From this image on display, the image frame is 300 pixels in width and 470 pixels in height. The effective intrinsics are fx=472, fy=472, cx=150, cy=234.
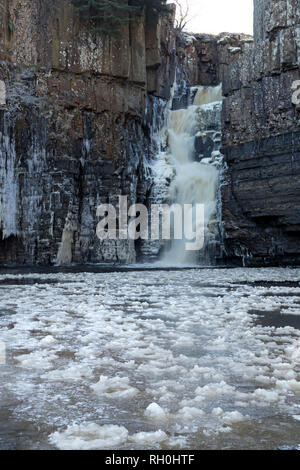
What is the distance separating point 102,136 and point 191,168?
4.83m

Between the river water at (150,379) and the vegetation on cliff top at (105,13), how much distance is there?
18.2m

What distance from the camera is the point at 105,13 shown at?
68.3 ft

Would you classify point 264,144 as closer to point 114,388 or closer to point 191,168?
point 191,168

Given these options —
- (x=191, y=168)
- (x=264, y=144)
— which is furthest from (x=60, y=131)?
(x=264, y=144)

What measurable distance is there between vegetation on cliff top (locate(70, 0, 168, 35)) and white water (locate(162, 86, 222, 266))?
A: 5679mm

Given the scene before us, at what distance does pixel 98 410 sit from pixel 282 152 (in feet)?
56.2

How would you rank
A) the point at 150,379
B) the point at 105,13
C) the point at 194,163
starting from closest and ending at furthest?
1. the point at 150,379
2. the point at 105,13
3. the point at 194,163

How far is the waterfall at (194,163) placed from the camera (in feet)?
71.5

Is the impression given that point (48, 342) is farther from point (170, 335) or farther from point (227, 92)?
point (227, 92)

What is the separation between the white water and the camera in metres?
22.0

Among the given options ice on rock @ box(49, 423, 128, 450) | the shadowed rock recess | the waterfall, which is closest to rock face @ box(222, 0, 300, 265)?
the shadowed rock recess

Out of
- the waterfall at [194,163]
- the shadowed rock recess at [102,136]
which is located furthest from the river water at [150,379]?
the waterfall at [194,163]

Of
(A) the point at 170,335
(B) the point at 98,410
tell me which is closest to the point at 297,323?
(A) the point at 170,335

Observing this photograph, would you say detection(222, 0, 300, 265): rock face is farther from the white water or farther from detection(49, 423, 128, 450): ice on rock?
detection(49, 423, 128, 450): ice on rock
